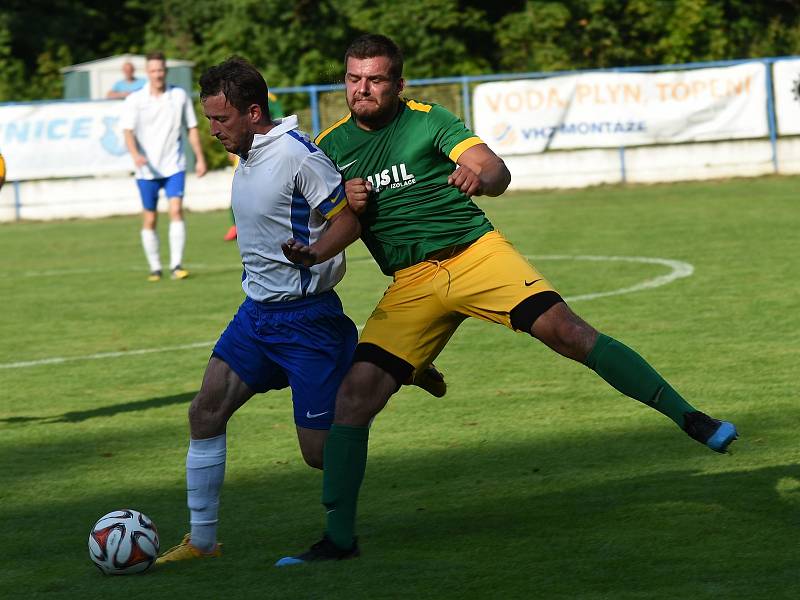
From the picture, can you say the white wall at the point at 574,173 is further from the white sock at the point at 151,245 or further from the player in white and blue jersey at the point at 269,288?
the player in white and blue jersey at the point at 269,288

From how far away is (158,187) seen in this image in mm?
14602

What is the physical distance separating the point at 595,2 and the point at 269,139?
27.9 meters

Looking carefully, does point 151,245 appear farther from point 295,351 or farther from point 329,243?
point 329,243

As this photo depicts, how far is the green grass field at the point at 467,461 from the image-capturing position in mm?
4906

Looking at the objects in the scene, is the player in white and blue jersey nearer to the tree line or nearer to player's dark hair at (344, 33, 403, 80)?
player's dark hair at (344, 33, 403, 80)

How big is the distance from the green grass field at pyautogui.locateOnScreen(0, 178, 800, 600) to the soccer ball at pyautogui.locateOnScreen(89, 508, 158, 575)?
0.05 meters

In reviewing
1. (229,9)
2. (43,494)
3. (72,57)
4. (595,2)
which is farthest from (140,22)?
(43,494)

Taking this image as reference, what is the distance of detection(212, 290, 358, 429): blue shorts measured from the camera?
5293 millimetres

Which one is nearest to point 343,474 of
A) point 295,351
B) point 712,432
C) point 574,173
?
point 295,351

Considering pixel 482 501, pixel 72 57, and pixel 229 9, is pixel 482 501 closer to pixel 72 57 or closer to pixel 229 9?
pixel 229 9

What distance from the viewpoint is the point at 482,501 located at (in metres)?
5.91

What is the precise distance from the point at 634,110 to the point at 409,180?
62.0ft

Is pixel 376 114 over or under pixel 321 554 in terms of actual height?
over

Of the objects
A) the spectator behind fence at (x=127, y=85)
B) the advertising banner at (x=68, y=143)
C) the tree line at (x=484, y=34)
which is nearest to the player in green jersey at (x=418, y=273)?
the spectator behind fence at (x=127, y=85)
